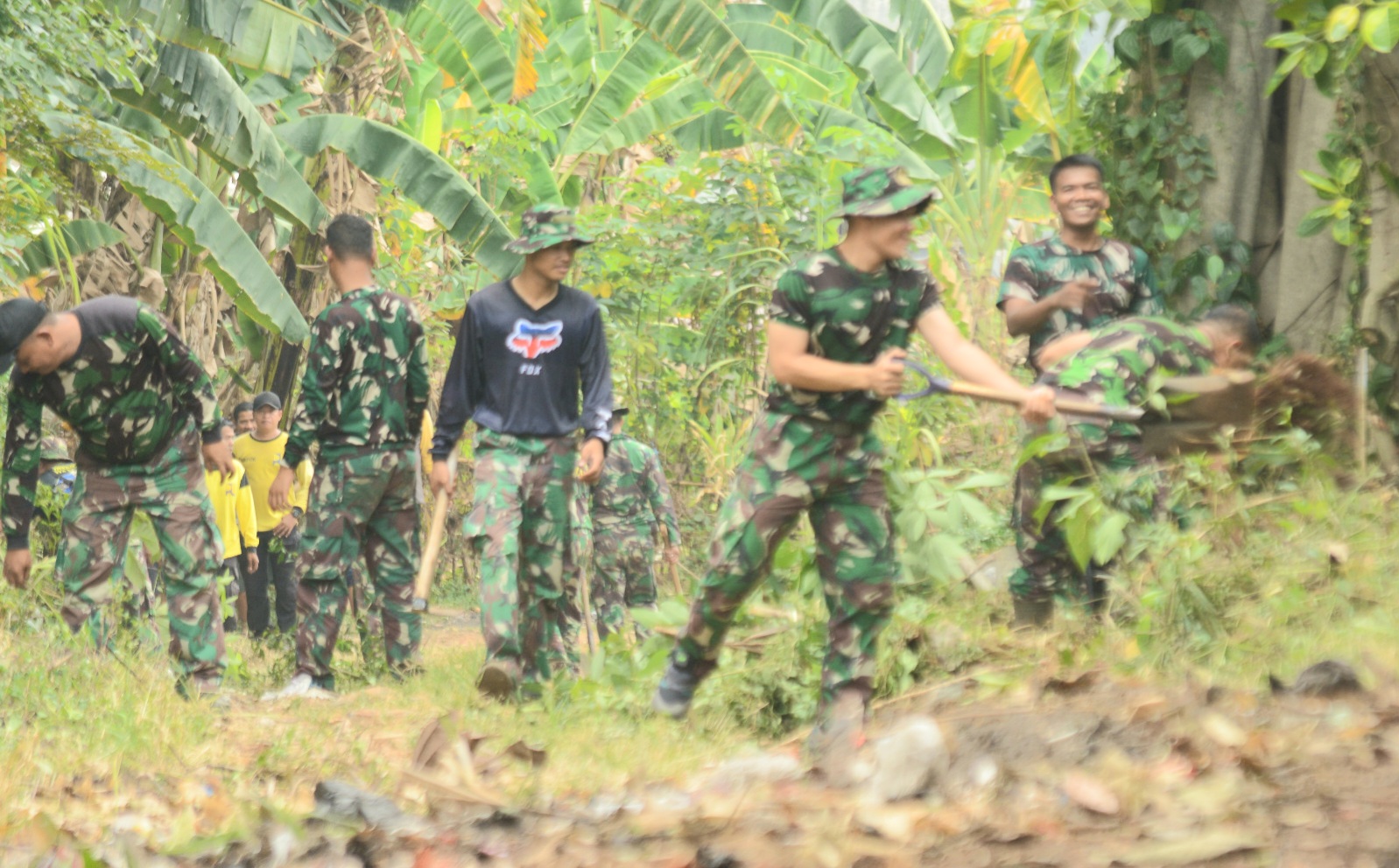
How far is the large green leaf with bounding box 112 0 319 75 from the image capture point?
884 centimetres

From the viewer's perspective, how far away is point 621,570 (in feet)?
34.7

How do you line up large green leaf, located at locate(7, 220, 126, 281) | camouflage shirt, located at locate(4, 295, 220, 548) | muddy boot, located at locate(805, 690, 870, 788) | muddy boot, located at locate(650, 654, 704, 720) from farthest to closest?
large green leaf, located at locate(7, 220, 126, 281) → camouflage shirt, located at locate(4, 295, 220, 548) → muddy boot, located at locate(650, 654, 704, 720) → muddy boot, located at locate(805, 690, 870, 788)

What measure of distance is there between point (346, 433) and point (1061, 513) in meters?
3.23

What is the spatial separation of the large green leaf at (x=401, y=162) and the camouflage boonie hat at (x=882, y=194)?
7688mm

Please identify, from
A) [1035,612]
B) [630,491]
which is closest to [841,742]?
[1035,612]

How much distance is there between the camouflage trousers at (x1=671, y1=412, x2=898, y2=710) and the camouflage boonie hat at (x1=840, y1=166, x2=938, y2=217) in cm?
71

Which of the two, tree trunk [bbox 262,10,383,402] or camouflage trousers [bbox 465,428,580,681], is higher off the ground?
tree trunk [bbox 262,10,383,402]

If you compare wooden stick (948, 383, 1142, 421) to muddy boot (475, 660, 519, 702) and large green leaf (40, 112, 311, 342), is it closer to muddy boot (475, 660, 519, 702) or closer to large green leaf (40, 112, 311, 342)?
muddy boot (475, 660, 519, 702)

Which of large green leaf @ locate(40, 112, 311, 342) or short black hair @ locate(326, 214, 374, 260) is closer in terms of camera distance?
→ short black hair @ locate(326, 214, 374, 260)

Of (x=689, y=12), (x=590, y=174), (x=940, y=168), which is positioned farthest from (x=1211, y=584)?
(x=590, y=174)

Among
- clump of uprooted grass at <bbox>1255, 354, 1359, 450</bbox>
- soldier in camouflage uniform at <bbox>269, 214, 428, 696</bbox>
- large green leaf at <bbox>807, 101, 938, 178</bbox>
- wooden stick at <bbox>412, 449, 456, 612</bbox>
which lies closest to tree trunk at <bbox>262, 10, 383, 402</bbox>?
large green leaf at <bbox>807, 101, 938, 178</bbox>

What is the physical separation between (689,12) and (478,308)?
612 centimetres

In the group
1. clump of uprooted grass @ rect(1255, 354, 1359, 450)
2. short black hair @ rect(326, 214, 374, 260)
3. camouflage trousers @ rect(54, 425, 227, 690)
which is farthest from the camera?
short black hair @ rect(326, 214, 374, 260)

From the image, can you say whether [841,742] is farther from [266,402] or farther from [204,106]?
[266,402]
